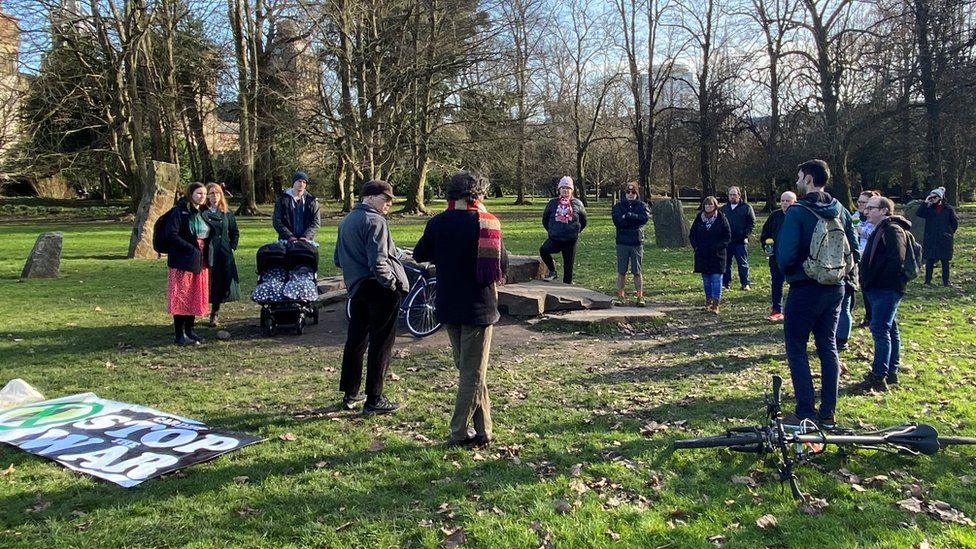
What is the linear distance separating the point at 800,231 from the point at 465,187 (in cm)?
245

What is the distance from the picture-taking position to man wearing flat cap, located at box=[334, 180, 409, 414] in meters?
5.38

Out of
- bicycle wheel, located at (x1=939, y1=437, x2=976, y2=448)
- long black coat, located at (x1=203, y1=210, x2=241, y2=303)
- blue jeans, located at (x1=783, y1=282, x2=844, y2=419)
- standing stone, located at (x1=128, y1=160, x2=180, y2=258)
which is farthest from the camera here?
standing stone, located at (x1=128, y1=160, x2=180, y2=258)

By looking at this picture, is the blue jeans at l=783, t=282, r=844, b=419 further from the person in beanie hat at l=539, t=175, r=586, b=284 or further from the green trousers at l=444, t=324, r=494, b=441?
the person in beanie hat at l=539, t=175, r=586, b=284

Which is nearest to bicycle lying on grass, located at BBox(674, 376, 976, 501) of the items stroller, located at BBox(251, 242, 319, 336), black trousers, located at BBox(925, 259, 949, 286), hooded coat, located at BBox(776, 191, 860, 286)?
hooded coat, located at BBox(776, 191, 860, 286)

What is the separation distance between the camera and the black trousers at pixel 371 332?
18.1 feet

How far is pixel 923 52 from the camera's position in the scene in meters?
23.4

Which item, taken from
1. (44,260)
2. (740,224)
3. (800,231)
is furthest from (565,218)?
(44,260)

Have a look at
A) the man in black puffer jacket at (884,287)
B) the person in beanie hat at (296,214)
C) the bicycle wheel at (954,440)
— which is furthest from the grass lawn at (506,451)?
the person in beanie hat at (296,214)

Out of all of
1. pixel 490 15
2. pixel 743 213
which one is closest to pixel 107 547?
pixel 743 213

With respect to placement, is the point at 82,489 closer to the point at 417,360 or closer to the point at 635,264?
the point at 417,360

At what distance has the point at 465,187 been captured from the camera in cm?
474

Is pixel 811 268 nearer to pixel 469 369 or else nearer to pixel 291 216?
pixel 469 369

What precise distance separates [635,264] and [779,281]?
208 cm

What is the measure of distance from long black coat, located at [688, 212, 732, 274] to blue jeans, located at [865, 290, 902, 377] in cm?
323
